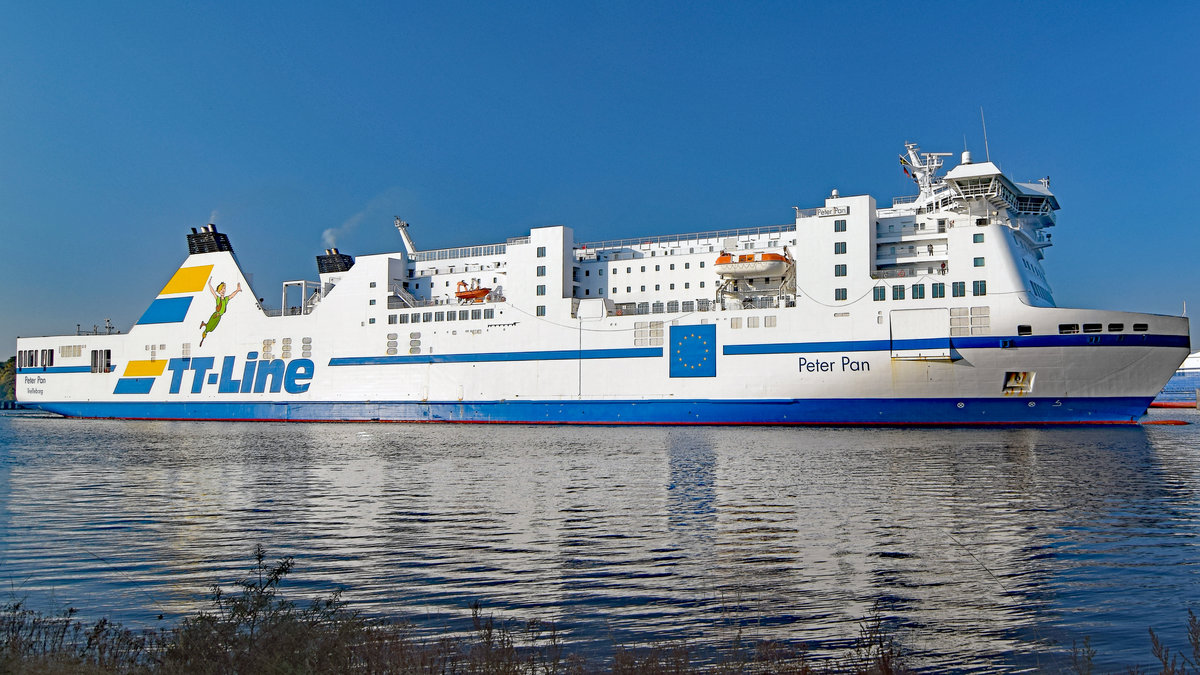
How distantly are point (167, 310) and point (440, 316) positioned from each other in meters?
17.9

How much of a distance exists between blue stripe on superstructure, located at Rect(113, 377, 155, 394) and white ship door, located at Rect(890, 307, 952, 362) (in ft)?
126

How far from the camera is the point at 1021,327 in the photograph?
28484 mm

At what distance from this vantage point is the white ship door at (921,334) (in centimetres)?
2914

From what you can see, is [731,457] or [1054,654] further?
[731,457]

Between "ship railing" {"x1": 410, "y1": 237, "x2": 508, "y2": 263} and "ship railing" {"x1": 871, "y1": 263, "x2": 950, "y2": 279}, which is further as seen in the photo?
"ship railing" {"x1": 410, "y1": 237, "x2": 508, "y2": 263}

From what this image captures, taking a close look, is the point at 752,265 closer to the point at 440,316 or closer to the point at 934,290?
the point at 934,290

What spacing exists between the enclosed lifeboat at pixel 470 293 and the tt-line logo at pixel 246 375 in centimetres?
840

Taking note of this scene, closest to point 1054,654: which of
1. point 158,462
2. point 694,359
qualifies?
point 158,462

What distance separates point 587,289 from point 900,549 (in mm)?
29930

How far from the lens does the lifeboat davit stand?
33.1 metres

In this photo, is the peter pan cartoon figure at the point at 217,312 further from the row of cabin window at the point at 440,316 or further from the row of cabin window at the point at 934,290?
the row of cabin window at the point at 934,290

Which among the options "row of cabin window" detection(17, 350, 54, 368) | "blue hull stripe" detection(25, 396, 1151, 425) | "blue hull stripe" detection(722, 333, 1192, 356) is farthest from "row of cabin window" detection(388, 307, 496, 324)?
"row of cabin window" detection(17, 350, 54, 368)

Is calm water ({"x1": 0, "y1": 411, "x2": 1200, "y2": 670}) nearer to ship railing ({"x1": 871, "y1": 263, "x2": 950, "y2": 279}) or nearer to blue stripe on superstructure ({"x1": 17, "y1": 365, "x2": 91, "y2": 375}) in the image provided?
ship railing ({"x1": 871, "y1": 263, "x2": 950, "y2": 279})

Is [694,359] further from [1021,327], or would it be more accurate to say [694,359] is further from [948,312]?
[1021,327]
